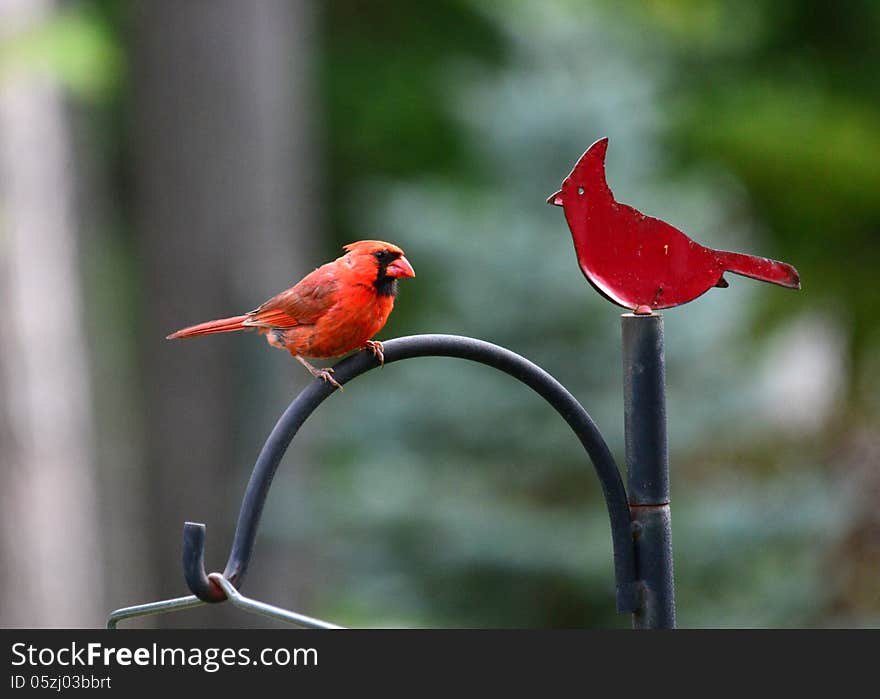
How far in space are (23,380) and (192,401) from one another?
1.33m

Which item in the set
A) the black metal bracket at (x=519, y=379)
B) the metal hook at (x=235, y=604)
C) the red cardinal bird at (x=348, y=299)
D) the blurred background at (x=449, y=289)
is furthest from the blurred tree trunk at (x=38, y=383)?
the metal hook at (x=235, y=604)

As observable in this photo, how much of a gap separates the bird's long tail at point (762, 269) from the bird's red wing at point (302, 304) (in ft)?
2.56

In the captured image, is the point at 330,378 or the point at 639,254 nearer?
the point at 639,254

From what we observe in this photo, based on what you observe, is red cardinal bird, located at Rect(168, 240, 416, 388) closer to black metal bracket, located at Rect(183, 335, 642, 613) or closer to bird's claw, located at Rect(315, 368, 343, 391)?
bird's claw, located at Rect(315, 368, 343, 391)

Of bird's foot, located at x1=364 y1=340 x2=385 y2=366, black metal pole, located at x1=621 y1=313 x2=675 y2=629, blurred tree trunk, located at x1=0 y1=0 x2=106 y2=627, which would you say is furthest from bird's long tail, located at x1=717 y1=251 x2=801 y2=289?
A: blurred tree trunk, located at x1=0 y1=0 x2=106 y2=627

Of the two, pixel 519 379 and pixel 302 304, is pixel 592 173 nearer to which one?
pixel 519 379

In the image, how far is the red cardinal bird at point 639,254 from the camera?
207cm

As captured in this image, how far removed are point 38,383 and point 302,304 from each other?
156 inches

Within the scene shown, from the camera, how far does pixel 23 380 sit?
6.06 m

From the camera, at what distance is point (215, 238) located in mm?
7156

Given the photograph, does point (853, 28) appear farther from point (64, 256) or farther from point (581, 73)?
point (64, 256)

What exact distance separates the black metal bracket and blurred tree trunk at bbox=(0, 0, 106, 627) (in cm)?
378

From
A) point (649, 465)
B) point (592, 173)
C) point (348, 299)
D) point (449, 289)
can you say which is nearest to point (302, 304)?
point (348, 299)

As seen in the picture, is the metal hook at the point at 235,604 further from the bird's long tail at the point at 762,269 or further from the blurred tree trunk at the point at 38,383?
the blurred tree trunk at the point at 38,383
